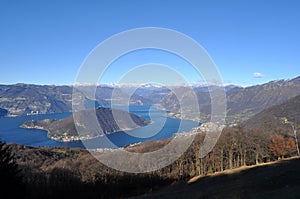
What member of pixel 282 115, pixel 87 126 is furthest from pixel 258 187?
pixel 282 115

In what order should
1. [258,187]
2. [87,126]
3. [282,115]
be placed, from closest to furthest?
[258,187] → [87,126] → [282,115]

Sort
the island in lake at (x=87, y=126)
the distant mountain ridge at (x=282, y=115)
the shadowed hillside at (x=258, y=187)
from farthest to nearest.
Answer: the distant mountain ridge at (x=282, y=115) → the island in lake at (x=87, y=126) → the shadowed hillside at (x=258, y=187)

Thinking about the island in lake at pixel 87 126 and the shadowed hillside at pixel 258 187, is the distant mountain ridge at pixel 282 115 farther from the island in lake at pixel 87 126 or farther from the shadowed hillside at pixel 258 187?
the shadowed hillside at pixel 258 187

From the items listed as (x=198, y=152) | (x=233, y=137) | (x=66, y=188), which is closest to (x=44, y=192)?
(x=66, y=188)

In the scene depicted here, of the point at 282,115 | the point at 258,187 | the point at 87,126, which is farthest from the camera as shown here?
the point at 282,115

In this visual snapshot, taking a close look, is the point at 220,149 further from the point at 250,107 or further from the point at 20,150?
the point at 250,107

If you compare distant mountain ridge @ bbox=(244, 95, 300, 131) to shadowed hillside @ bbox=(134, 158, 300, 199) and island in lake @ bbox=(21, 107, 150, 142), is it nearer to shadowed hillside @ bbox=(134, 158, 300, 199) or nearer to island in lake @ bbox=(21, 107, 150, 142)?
island in lake @ bbox=(21, 107, 150, 142)

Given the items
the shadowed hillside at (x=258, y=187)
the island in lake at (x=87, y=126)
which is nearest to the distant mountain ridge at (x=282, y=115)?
the island in lake at (x=87, y=126)

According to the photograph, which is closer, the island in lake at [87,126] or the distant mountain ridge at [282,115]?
the island in lake at [87,126]

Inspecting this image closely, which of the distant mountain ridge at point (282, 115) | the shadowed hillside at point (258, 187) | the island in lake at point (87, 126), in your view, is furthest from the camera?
the distant mountain ridge at point (282, 115)

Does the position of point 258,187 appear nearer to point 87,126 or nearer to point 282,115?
point 87,126

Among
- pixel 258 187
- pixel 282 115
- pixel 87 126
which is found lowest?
pixel 258 187
